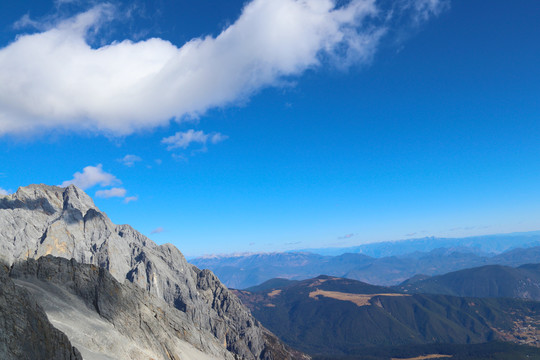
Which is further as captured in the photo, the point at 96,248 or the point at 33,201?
the point at 33,201

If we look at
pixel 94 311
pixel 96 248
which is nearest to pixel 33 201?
pixel 96 248

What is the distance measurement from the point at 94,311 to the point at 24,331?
136ft

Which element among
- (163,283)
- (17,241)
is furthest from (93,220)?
(163,283)

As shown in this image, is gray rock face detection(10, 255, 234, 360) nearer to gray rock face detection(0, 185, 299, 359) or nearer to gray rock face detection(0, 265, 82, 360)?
gray rock face detection(0, 265, 82, 360)

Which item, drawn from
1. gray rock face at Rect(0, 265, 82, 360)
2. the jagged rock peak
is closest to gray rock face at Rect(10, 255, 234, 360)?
gray rock face at Rect(0, 265, 82, 360)

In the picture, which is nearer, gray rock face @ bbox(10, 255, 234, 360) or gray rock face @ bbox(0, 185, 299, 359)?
gray rock face @ bbox(10, 255, 234, 360)

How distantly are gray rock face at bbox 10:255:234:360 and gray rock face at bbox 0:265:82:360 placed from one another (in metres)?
17.1

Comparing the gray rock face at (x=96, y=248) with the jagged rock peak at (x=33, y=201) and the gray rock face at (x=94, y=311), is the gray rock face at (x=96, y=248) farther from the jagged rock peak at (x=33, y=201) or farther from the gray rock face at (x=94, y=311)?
the gray rock face at (x=94, y=311)

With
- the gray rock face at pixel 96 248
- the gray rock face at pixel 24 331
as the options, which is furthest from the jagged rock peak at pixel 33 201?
the gray rock face at pixel 24 331

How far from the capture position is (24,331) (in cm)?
3241

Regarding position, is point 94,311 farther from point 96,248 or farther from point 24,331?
point 96,248

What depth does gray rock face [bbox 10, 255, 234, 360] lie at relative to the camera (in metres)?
57.2

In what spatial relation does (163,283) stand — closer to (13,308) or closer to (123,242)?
(123,242)

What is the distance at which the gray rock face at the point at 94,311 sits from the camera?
57219 mm
